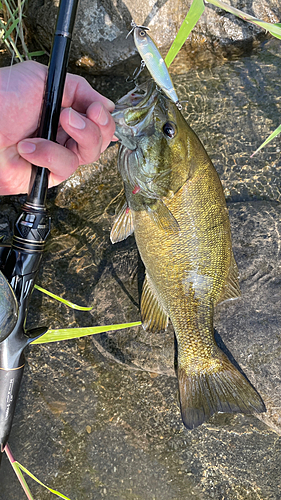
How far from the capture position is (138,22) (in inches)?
128

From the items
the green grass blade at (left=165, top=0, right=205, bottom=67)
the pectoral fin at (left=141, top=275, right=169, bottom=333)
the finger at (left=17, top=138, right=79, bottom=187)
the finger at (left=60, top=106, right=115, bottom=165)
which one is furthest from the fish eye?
the pectoral fin at (left=141, top=275, right=169, bottom=333)

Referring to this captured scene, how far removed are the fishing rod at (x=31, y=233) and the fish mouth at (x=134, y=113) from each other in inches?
19.1

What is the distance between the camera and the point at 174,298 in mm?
2305

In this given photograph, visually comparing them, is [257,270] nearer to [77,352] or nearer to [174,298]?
[174,298]

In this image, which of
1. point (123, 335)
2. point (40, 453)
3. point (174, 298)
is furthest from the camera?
point (123, 335)

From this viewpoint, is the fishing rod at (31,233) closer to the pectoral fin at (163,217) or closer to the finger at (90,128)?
the finger at (90,128)

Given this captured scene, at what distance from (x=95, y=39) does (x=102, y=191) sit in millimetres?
1515

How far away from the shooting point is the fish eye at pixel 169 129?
6.39ft

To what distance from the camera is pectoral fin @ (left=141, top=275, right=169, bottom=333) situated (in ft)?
8.18

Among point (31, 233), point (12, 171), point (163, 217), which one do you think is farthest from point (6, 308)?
point (163, 217)

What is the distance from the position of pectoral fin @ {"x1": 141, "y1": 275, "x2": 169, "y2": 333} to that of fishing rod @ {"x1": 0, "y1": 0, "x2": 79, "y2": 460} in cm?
95

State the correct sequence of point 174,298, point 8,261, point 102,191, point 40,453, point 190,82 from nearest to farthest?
point 8,261, point 174,298, point 40,453, point 102,191, point 190,82

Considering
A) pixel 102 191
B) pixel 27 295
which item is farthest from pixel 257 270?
pixel 27 295

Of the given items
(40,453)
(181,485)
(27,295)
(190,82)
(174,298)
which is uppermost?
(190,82)
